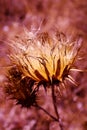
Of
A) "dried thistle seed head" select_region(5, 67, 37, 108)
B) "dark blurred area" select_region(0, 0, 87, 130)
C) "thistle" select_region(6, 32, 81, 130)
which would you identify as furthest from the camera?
"dark blurred area" select_region(0, 0, 87, 130)

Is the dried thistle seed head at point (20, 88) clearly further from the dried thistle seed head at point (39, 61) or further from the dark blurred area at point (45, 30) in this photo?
the dark blurred area at point (45, 30)

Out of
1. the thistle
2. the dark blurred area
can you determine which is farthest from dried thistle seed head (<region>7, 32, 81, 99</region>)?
the dark blurred area

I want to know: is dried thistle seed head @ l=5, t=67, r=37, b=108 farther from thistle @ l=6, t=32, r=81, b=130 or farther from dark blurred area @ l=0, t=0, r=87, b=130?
dark blurred area @ l=0, t=0, r=87, b=130

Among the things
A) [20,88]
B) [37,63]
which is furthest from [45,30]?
[37,63]

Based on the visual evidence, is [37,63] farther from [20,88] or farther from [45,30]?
[45,30]

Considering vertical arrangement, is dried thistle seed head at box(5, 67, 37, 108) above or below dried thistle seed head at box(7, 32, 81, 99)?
below

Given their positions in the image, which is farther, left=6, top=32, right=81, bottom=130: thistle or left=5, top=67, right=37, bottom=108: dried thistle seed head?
left=5, top=67, right=37, bottom=108: dried thistle seed head

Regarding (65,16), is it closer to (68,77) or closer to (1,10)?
(1,10)

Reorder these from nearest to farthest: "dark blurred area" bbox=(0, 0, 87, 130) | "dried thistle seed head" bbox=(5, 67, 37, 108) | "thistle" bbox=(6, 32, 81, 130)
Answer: "thistle" bbox=(6, 32, 81, 130)
"dried thistle seed head" bbox=(5, 67, 37, 108)
"dark blurred area" bbox=(0, 0, 87, 130)
